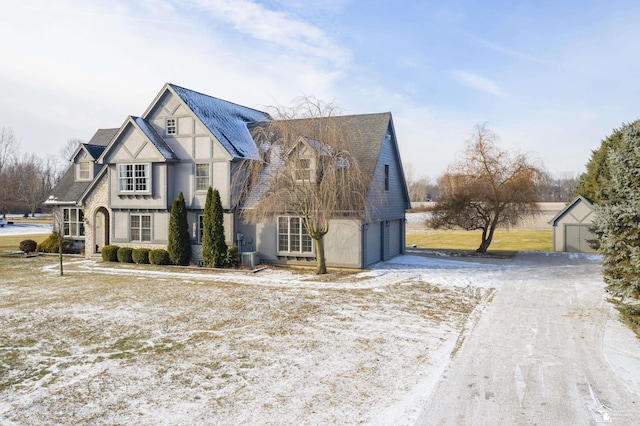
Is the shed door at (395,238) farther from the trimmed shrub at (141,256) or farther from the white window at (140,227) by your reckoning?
the white window at (140,227)

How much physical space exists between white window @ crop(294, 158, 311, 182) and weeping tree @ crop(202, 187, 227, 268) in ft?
15.8

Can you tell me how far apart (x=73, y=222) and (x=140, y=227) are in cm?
676

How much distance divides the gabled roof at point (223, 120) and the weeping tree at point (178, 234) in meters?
3.65

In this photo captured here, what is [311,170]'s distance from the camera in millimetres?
19109

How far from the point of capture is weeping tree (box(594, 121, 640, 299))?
391 inches

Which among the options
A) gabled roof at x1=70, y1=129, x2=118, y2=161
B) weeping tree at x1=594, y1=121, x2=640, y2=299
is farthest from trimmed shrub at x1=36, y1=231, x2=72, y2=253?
weeping tree at x1=594, y1=121, x2=640, y2=299

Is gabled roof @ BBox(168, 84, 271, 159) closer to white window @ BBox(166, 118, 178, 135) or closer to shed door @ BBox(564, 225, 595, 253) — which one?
white window @ BBox(166, 118, 178, 135)

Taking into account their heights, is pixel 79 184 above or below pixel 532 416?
above

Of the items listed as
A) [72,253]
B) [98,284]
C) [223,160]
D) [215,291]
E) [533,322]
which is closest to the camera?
[533,322]

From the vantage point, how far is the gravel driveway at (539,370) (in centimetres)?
688

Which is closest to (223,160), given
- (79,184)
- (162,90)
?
(162,90)

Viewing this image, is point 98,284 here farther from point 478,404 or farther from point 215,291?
point 478,404

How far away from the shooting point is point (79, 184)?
29141 mm

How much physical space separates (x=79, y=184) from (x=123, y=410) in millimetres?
25793
